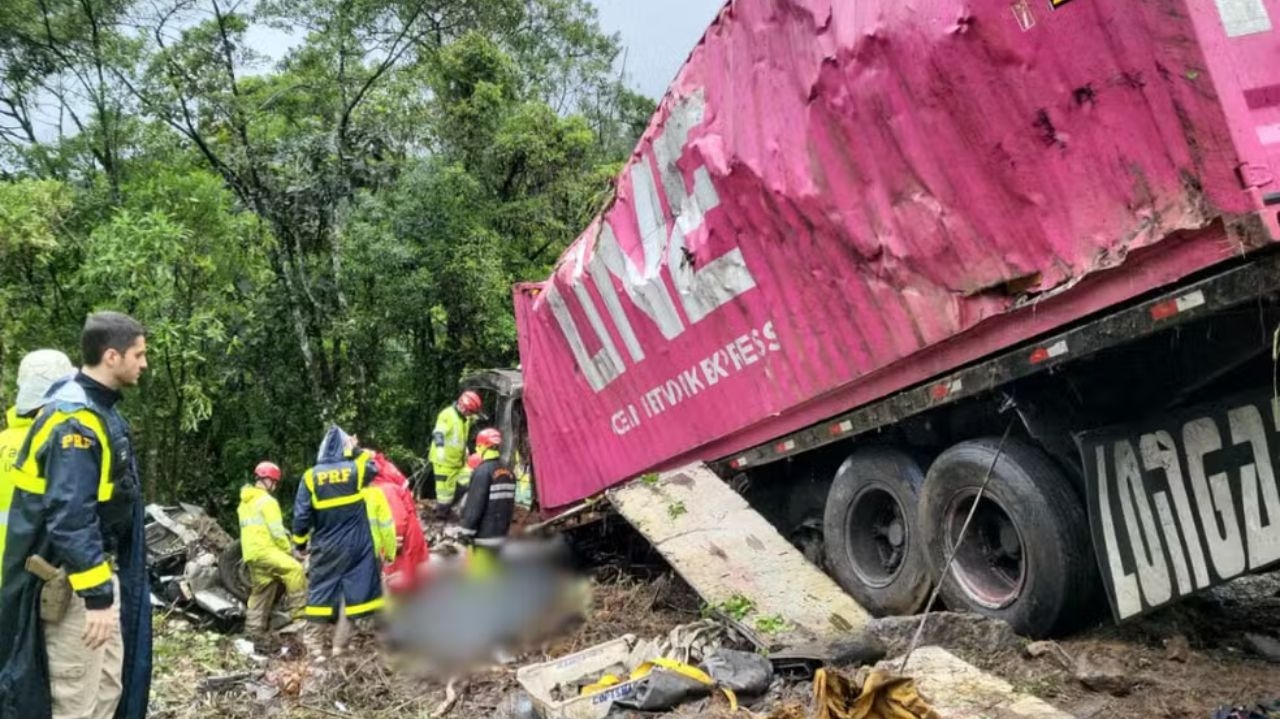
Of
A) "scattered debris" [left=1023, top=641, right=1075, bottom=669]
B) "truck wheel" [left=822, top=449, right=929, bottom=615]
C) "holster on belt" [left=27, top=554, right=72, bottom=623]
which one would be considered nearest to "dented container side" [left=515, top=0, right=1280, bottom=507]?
"truck wheel" [left=822, top=449, right=929, bottom=615]

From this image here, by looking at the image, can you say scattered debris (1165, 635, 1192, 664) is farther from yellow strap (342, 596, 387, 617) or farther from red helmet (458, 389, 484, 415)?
red helmet (458, 389, 484, 415)

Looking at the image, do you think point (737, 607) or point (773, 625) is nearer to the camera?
point (773, 625)

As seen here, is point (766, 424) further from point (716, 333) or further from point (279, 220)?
point (279, 220)

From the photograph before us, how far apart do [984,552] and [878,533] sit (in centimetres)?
85

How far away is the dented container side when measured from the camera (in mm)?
3023

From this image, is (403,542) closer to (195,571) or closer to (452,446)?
(195,571)

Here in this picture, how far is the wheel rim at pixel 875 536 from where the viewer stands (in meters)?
5.00

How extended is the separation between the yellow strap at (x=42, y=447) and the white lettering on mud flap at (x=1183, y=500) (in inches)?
139

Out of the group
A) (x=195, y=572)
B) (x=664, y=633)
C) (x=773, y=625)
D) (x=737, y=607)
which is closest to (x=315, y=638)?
(x=195, y=572)

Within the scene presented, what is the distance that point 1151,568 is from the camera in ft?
12.2

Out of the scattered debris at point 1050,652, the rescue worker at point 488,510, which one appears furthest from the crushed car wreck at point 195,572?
the scattered debris at point 1050,652

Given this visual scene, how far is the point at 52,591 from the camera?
3062 mm

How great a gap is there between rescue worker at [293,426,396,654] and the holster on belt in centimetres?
278

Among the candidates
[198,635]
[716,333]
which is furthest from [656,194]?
[198,635]
